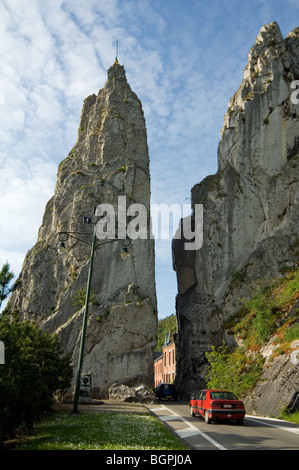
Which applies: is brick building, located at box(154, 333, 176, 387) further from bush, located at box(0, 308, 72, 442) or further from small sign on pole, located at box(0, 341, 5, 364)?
small sign on pole, located at box(0, 341, 5, 364)

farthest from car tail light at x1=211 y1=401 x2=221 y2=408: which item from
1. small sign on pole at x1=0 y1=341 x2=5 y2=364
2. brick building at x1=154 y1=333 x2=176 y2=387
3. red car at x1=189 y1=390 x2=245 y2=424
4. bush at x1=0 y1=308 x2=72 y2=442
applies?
brick building at x1=154 y1=333 x2=176 y2=387

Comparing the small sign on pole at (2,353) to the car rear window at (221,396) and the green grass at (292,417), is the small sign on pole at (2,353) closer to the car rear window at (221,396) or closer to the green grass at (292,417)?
the car rear window at (221,396)

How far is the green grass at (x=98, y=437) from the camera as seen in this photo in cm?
842

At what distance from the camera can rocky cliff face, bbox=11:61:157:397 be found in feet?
103

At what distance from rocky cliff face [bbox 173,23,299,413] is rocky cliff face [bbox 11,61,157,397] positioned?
750cm

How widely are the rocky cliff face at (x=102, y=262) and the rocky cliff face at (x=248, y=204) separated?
750cm

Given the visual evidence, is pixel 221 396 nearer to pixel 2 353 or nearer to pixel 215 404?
pixel 215 404

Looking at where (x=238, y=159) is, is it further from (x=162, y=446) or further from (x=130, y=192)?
(x=162, y=446)

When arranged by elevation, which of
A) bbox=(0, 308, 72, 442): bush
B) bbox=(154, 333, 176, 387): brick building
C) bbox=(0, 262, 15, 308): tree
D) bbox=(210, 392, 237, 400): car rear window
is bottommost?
bbox=(154, 333, 176, 387): brick building

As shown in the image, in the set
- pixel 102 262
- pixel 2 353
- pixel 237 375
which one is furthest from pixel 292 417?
pixel 102 262

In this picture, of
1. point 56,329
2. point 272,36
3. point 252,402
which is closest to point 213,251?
point 56,329

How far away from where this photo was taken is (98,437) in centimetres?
970

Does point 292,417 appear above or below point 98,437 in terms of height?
below

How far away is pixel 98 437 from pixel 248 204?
110 ft
